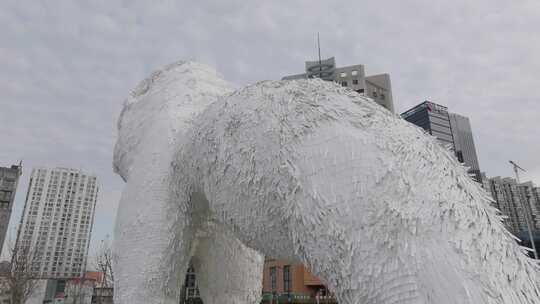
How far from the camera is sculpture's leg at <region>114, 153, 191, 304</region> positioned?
166cm

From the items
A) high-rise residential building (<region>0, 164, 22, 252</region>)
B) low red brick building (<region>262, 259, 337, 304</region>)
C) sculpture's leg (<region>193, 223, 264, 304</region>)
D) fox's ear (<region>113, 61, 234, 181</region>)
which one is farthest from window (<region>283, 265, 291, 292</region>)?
high-rise residential building (<region>0, 164, 22, 252</region>)

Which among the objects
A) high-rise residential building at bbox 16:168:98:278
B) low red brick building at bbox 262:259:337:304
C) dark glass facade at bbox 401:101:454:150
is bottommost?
low red brick building at bbox 262:259:337:304

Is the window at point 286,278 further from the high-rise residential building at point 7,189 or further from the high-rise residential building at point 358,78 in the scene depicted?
the high-rise residential building at point 7,189

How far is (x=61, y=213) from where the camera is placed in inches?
1602

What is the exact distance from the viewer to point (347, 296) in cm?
85

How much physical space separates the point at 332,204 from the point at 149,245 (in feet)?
3.54

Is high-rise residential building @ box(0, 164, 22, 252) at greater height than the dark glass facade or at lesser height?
lesser

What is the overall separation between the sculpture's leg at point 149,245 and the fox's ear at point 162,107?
167 mm

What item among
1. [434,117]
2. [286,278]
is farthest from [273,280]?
[434,117]

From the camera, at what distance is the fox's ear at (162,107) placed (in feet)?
6.30

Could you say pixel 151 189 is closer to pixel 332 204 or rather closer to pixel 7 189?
pixel 332 204

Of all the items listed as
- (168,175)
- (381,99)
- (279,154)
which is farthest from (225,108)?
(381,99)

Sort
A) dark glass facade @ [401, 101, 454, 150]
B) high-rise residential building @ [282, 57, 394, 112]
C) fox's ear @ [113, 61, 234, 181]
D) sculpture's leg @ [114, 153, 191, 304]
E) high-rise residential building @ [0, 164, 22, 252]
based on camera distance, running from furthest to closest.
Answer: high-rise residential building @ [282, 57, 394, 112]
dark glass facade @ [401, 101, 454, 150]
high-rise residential building @ [0, 164, 22, 252]
fox's ear @ [113, 61, 234, 181]
sculpture's leg @ [114, 153, 191, 304]

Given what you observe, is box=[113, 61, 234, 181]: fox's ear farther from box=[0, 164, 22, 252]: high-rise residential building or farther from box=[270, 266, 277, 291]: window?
box=[0, 164, 22, 252]: high-rise residential building
